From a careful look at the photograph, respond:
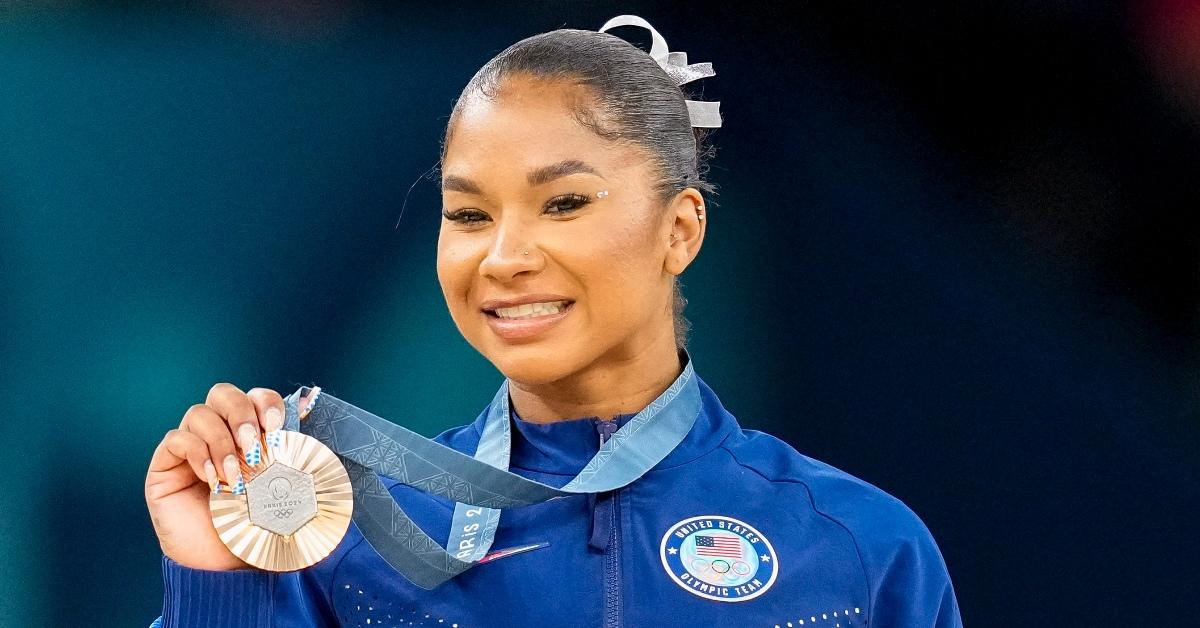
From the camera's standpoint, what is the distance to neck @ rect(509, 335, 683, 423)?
2.15 metres

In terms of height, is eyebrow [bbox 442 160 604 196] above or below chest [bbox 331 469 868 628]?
above

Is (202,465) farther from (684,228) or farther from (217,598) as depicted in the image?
(684,228)

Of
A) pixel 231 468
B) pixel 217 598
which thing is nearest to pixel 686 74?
pixel 231 468

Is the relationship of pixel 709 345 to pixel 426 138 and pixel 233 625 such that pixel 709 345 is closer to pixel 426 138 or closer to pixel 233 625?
pixel 426 138

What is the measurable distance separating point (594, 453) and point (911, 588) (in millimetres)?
485

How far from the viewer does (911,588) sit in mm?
2062

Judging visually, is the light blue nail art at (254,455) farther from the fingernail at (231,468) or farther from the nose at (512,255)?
the nose at (512,255)

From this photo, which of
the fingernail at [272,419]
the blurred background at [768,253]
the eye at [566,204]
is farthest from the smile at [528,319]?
the blurred background at [768,253]

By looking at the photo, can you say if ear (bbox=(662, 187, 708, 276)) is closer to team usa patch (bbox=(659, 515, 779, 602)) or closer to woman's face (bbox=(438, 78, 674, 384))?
woman's face (bbox=(438, 78, 674, 384))

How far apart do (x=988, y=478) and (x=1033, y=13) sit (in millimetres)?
1011

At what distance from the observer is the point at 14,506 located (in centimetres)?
297

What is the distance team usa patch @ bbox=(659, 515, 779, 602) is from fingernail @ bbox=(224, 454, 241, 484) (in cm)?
59

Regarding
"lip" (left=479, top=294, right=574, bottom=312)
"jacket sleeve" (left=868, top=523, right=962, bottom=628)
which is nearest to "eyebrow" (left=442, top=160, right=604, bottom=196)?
"lip" (left=479, top=294, right=574, bottom=312)

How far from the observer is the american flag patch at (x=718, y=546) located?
6.69 feet
